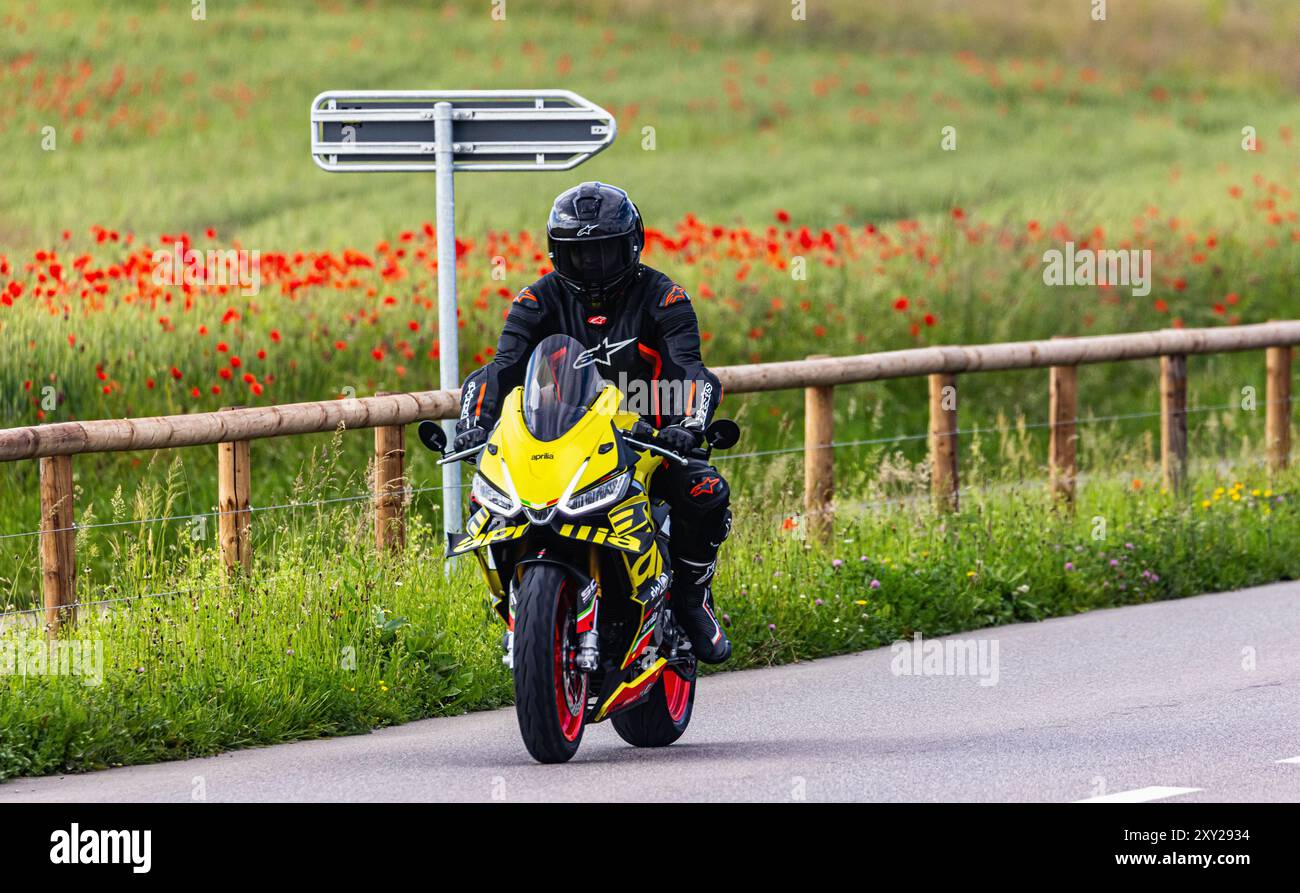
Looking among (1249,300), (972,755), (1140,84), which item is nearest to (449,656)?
(972,755)

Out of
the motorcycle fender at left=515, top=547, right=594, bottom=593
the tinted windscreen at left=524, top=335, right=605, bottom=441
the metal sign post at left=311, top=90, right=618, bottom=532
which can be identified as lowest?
the motorcycle fender at left=515, top=547, right=594, bottom=593

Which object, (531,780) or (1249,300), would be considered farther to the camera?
(1249,300)

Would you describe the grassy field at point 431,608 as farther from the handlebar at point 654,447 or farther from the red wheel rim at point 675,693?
the handlebar at point 654,447

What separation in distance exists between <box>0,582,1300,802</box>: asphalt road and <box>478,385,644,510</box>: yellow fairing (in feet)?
3.24

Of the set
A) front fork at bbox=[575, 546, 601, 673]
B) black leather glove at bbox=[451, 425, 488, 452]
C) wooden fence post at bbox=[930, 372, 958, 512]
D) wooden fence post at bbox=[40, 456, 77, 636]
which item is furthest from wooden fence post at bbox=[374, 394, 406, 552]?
wooden fence post at bbox=[930, 372, 958, 512]

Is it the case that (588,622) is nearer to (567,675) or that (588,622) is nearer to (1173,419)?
(567,675)

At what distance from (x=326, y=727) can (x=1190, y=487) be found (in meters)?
7.12

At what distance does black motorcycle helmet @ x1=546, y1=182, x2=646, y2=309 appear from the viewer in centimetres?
848

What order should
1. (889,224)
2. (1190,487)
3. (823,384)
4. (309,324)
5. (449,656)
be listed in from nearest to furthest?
(449,656), (823,384), (1190,487), (309,324), (889,224)

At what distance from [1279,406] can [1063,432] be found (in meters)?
2.32

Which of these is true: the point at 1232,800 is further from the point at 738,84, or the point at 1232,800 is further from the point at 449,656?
the point at 738,84

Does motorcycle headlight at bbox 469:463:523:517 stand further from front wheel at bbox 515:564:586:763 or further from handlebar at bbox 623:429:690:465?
handlebar at bbox 623:429:690:465

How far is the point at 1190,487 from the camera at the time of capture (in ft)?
48.4

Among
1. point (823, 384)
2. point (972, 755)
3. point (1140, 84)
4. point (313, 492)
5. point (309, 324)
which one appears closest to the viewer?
point (972, 755)
